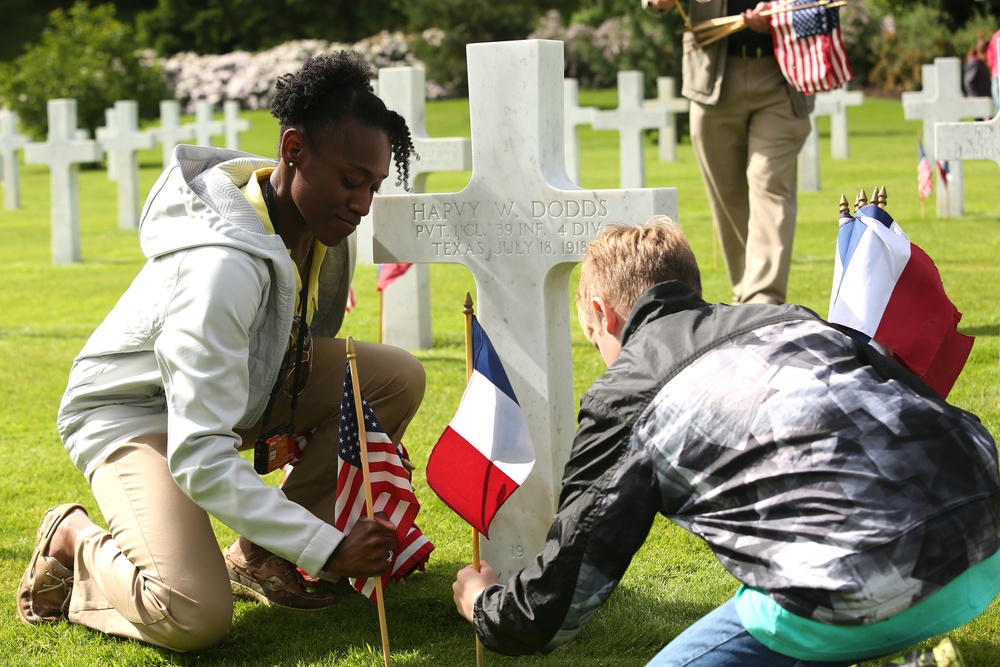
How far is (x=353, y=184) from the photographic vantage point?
332cm

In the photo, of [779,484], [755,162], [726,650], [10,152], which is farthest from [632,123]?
[779,484]

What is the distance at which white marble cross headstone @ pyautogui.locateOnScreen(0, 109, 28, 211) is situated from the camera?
18.7m

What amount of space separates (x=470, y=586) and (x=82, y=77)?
105ft

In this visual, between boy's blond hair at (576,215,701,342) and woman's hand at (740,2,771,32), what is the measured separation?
424 centimetres

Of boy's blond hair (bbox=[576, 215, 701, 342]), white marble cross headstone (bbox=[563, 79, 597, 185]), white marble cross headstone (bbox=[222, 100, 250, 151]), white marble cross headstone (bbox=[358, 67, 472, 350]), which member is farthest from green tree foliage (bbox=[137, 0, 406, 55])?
boy's blond hair (bbox=[576, 215, 701, 342])

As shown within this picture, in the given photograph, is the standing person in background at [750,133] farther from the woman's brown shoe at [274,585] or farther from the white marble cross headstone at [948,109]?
the white marble cross headstone at [948,109]

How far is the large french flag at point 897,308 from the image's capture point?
3.18 m

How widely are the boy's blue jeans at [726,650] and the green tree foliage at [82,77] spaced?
31.3m

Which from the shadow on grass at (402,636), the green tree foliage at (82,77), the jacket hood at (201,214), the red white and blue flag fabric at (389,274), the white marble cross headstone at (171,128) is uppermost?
the green tree foliage at (82,77)

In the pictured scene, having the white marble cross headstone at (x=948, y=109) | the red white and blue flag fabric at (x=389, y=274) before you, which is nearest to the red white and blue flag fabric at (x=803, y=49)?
the red white and blue flag fabric at (x=389, y=274)

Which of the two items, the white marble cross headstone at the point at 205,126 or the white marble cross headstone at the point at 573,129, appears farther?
the white marble cross headstone at the point at 205,126

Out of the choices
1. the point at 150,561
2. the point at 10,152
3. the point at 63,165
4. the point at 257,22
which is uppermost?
the point at 257,22

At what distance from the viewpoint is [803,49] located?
6578 mm

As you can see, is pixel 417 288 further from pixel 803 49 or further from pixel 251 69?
pixel 251 69
